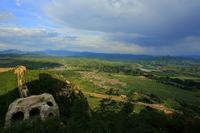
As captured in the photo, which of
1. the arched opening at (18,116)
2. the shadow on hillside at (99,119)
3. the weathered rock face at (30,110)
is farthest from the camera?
the arched opening at (18,116)

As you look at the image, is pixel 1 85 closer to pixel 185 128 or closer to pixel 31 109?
pixel 31 109

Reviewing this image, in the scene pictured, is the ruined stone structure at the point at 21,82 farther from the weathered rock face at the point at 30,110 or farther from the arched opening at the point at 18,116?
the arched opening at the point at 18,116

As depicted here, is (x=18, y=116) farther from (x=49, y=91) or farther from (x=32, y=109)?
(x=49, y=91)

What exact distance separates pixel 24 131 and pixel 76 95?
45813 millimetres

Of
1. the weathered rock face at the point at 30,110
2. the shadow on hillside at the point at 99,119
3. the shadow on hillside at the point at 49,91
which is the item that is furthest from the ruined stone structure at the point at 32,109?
the shadow on hillside at the point at 49,91

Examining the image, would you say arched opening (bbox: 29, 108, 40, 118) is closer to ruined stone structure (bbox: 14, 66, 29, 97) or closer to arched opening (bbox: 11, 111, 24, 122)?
arched opening (bbox: 11, 111, 24, 122)

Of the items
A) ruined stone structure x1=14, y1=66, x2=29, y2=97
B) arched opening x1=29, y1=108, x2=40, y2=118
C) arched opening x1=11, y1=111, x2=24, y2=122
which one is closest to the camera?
arched opening x1=11, y1=111, x2=24, y2=122

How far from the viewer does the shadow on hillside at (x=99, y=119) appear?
3580cm

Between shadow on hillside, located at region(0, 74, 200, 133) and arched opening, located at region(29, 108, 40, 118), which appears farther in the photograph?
arched opening, located at region(29, 108, 40, 118)

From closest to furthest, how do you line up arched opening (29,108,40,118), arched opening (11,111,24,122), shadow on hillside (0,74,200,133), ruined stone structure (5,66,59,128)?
shadow on hillside (0,74,200,133)
ruined stone structure (5,66,59,128)
arched opening (11,111,24,122)
arched opening (29,108,40,118)

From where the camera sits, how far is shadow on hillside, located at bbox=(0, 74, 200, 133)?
3580cm

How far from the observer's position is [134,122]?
41.0 metres

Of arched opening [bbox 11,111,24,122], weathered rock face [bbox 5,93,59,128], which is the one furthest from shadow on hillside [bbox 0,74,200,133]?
arched opening [bbox 11,111,24,122]

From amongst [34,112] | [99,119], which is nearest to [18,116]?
[34,112]
